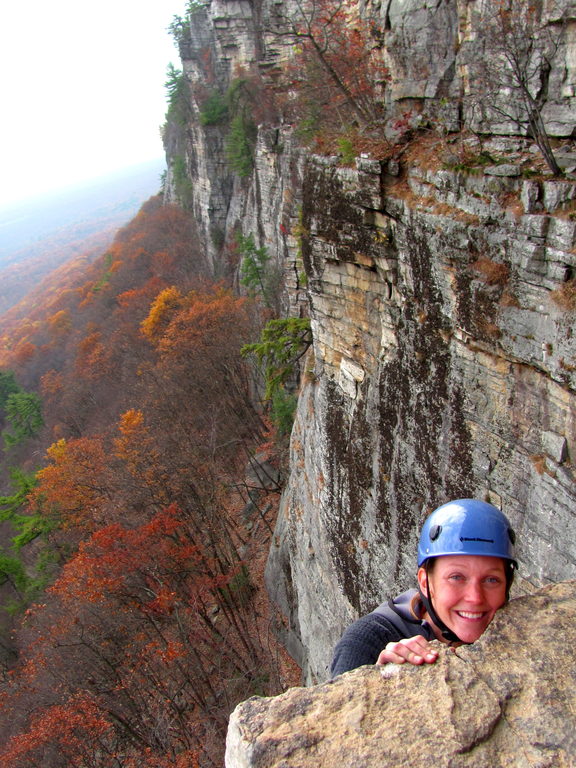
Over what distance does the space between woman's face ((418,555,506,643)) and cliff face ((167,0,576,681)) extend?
10.6 feet

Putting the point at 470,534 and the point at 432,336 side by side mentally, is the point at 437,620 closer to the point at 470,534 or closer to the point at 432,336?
the point at 470,534

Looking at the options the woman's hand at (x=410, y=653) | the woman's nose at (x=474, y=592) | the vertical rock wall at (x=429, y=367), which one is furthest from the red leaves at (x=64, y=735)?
the woman's nose at (x=474, y=592)

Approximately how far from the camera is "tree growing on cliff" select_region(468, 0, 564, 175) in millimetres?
5488

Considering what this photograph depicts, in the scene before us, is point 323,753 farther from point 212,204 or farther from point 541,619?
point 212,204

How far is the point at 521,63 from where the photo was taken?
5852mm

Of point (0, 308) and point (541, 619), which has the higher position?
point (541, 619)

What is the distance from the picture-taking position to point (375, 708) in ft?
7.98

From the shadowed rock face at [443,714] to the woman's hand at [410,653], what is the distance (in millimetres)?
42

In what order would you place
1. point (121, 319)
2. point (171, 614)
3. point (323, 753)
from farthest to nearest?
point (121, 319) < point (171, 614) < point (323, 753)

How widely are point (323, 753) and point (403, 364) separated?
6413 mm

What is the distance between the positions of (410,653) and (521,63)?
6.25 metres

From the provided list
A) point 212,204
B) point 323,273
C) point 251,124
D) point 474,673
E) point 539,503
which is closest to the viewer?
point 474,673

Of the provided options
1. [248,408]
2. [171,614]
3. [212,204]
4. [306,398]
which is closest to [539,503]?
[306,398]

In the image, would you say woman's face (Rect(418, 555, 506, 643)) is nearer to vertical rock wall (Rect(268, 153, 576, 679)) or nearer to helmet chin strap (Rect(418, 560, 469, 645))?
helmet chin strap (Rect(418, 560, 469, 645))
